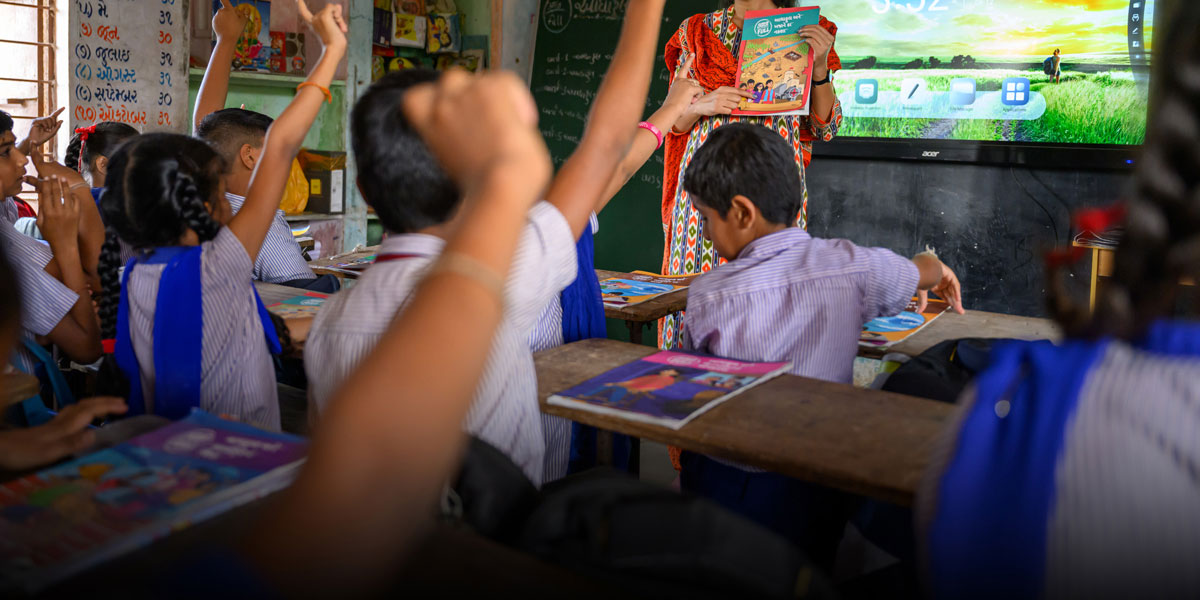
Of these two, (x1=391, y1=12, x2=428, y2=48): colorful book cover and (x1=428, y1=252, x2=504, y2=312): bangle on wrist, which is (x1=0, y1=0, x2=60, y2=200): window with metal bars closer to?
(x1=391, y1=12, x2=428, y2=48): colorful book cover

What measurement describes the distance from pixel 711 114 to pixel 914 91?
4.02 feet

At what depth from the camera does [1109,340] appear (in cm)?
68

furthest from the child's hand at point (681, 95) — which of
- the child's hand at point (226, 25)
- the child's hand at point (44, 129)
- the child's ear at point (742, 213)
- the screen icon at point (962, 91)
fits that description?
the child's hand at point (44, 129)

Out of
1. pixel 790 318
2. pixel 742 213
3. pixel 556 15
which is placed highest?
pixel 556 15

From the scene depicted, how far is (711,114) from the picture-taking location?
3.47 meters

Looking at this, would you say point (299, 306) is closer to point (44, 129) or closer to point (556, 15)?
point (44, 129)

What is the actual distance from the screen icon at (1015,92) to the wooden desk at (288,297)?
3.09m

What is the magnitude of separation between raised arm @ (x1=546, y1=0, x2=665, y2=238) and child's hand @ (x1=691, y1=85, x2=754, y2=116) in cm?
A: 196

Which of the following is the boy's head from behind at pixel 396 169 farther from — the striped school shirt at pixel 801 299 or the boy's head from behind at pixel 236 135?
the boy's head from behind at pixel 236 135

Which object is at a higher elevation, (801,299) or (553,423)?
(801,299)

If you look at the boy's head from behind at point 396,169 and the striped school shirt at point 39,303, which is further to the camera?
the striped school shirt at point 39,303

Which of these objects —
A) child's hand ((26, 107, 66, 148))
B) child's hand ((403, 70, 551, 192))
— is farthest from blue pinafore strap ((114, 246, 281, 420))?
child's hand ((26, 107, 66, 148))

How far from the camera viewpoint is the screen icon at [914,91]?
4055 mm

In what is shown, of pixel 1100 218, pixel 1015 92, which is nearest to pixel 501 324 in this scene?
pixel 1100 218
